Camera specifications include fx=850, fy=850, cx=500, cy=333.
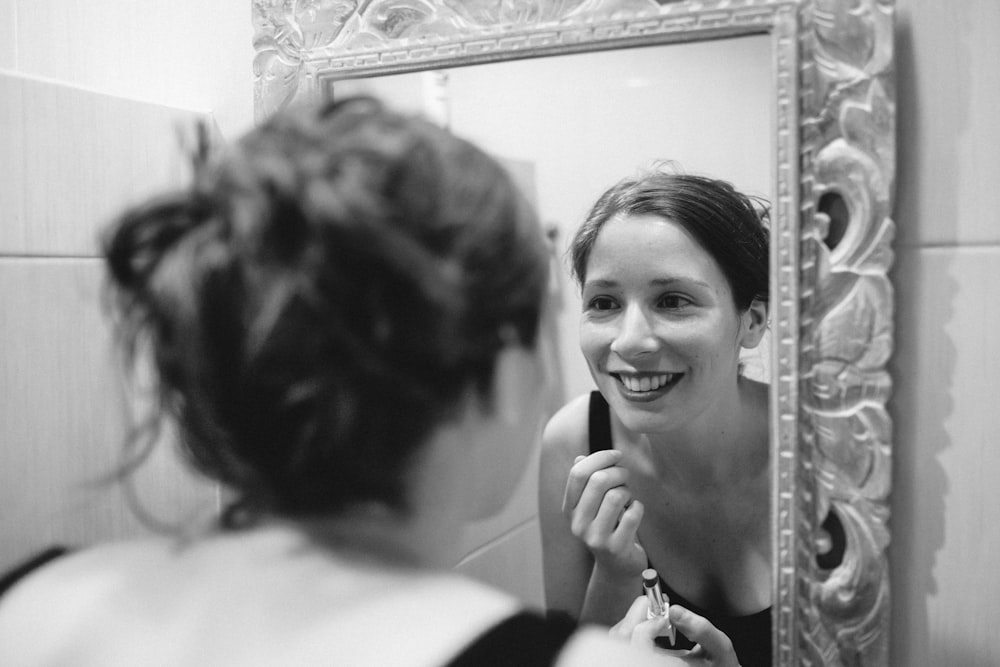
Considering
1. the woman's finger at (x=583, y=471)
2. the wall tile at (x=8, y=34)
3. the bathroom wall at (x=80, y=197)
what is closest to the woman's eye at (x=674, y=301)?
the woman's finger at (x=583, y=471)

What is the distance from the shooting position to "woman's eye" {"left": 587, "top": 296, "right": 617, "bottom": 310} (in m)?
0.71

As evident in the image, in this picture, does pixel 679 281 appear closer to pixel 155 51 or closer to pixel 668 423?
pixel 668 423

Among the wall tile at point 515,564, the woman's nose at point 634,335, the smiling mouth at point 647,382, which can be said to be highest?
the woman's nose at point 634,335

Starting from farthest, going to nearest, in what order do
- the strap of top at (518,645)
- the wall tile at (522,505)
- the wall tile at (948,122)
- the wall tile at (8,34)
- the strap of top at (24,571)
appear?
the wall tile at (8,34) < the wall tile at (522,505) < the wall tile at (948,122) < the strap of top at (24,571) < the strap of top at (518,645)

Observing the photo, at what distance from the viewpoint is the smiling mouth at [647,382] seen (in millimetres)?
699

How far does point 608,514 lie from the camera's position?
2.39ft

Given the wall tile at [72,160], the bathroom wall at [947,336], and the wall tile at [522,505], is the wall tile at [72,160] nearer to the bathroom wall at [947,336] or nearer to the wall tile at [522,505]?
the wall tile at [522,505]

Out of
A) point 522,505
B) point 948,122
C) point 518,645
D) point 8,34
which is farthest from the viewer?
point 8,34

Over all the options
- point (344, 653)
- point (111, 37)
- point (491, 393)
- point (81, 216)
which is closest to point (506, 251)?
point (491, 393)

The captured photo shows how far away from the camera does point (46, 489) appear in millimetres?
840

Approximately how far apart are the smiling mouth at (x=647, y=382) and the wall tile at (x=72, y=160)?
1.53 feet

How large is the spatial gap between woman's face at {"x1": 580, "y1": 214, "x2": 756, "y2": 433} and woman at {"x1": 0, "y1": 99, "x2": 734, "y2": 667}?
0.21 metres

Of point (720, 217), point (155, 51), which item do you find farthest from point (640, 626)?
point (155, 51)

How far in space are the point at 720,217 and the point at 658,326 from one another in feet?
0.33
